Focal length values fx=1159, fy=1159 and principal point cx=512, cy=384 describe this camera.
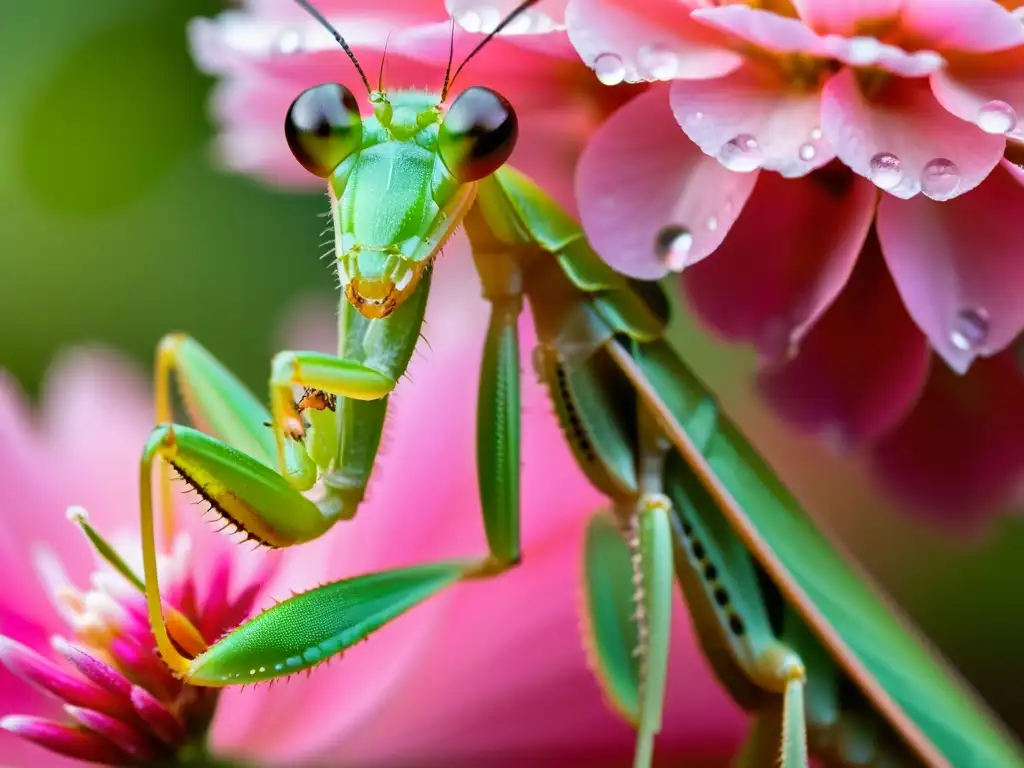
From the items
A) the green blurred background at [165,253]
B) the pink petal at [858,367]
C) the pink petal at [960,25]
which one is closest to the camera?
the pink petal at [960,25]

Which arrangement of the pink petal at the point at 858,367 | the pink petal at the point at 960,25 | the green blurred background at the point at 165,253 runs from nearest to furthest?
1. the pink petal at the point at 960,25
2. the pink petal at the point at 858,367
3. the green blurred background at the point at 165,253

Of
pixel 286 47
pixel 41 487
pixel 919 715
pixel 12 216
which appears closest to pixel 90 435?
pixel 41 487

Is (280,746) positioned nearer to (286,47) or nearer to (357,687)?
(357,687)

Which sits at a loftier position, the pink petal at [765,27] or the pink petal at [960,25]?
the pink petal at [765,27]

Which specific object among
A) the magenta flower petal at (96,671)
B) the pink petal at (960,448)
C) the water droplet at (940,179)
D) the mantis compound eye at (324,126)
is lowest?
the pink petal at (960,448)

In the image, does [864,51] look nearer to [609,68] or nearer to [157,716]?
[609,68]

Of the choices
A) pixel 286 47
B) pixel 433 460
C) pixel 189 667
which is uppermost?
pixel 286 47

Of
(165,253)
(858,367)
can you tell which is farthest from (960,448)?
(165,253)

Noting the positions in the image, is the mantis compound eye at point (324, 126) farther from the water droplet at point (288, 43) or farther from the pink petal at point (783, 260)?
the pink petal at point (783, 260)

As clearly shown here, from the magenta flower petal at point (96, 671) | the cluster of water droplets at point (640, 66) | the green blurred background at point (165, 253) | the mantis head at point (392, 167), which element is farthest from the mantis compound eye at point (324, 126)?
the green blurred background at point (165, 253)
